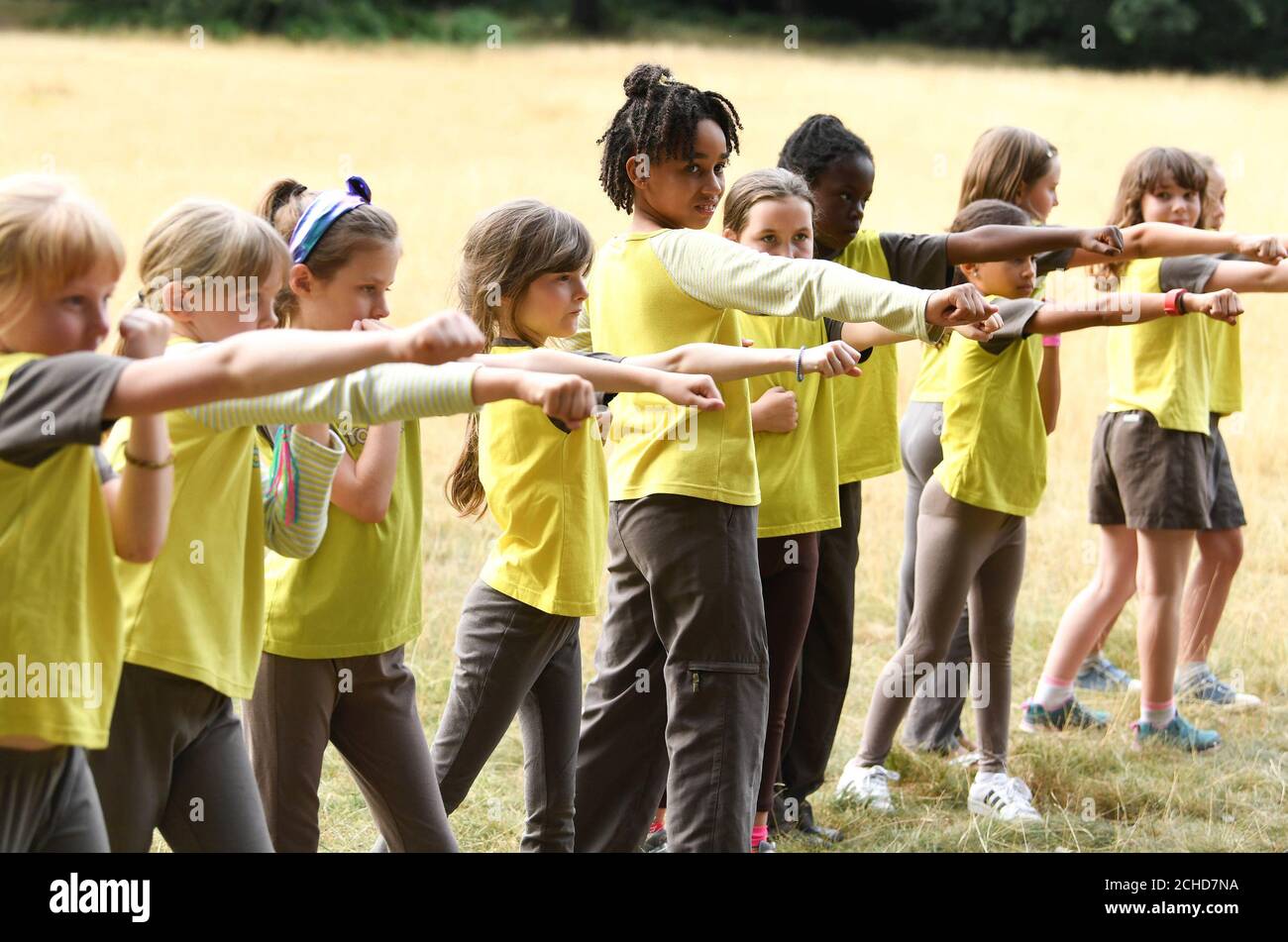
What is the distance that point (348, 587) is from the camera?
3.05 metres

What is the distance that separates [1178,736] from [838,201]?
2262 millimetres

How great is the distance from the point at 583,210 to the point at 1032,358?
1107 cm

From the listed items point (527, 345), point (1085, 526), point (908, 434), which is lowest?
point (1085, 526)

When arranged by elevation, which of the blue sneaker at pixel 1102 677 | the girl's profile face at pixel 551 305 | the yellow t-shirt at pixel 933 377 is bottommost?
the blue sneaker at pixel 1102 677

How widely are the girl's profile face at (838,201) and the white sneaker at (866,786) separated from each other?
5.20 ft

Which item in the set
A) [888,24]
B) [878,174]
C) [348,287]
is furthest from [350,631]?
[888,24]

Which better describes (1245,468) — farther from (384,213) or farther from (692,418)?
(384,213)

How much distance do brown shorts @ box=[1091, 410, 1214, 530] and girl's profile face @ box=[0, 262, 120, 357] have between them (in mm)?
3718

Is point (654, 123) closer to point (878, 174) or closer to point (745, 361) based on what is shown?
point (745, 361)

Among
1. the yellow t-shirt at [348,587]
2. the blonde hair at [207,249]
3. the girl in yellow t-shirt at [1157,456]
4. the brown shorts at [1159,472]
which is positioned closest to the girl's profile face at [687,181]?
the yellow t-shirt at [348,587]

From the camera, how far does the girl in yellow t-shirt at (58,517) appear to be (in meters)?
2.23

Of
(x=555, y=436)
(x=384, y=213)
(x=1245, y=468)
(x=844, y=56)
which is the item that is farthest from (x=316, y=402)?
(x=844, y=56)

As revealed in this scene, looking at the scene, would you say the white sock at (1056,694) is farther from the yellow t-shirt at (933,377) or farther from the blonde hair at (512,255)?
the blonde hair at (512,255)

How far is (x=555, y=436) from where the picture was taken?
341 cm
